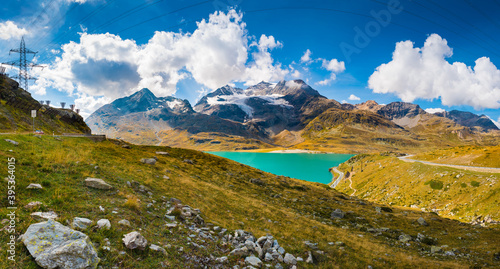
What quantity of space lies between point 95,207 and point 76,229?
9.29 ft

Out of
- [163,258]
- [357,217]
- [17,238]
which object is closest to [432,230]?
[357,217]

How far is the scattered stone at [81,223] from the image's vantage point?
29.7ft

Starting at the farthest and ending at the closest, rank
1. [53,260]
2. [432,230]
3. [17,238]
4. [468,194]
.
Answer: [468,194], [432,230], [17,238], [53,260]

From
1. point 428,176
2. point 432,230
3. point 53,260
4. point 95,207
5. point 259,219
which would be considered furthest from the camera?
point 428,176

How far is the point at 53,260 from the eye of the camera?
683 centimetres

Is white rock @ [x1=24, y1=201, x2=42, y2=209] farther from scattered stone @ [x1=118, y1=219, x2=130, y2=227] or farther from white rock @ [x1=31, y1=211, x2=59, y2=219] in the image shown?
scattered stone @ [x1=118, y1=219, x2=130, y2=227]

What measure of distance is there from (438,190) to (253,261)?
65145 millimetres

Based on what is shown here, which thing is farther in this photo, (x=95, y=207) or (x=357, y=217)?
(x=357, y=217)

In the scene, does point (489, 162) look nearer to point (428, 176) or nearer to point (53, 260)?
point (428, 176)

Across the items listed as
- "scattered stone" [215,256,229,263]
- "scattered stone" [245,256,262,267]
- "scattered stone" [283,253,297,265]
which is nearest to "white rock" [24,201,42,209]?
"scattered stone" [215,256,229,263]

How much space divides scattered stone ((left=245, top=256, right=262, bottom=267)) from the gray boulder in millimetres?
6686

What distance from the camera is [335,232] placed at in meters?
21.2

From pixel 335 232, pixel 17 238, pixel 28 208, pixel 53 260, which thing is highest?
pixel 28 208

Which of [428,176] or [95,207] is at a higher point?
[95,207]
